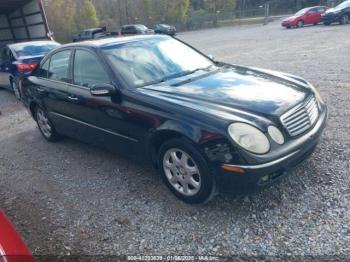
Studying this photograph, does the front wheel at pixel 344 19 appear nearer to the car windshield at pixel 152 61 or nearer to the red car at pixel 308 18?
the red car at pixel 308 18

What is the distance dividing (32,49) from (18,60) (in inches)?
26.4

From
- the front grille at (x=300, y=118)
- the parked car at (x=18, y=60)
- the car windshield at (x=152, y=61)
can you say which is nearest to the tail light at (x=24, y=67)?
the parked car at (x=18, y=60)

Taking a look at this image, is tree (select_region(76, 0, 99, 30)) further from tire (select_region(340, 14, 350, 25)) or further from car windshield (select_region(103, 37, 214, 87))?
car windshield (select_region(103, 37, 214, 87))

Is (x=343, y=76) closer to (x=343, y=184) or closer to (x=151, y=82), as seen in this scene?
(x=343, y=184)

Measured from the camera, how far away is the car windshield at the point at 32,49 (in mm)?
8747

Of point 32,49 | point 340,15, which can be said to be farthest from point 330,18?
point 32,49

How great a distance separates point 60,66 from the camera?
4484mm

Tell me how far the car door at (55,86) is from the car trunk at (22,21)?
1078cm

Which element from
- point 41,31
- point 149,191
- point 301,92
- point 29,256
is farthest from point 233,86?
point 41,31

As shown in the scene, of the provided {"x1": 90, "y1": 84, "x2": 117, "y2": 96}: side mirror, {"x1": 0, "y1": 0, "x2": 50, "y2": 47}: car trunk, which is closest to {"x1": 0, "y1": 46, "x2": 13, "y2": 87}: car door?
{"x1": 0, "y1": 0, "x2": 50, "y2": 47}: car trunk

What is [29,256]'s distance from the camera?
2035mm

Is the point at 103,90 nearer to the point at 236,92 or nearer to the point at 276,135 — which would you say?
the point at 236,92

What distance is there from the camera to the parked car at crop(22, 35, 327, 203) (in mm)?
2660

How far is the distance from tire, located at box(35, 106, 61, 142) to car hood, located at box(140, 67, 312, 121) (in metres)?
2.46
